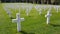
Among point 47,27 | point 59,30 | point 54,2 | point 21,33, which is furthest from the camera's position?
point 54,2

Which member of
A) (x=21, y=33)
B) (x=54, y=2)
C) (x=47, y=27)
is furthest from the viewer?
(x=54, y=2)

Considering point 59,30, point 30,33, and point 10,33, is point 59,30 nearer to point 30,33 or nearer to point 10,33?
point 30,33

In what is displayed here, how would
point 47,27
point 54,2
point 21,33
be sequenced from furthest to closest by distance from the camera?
point 54,2, point 47,27, point 21,33

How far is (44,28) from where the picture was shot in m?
8.62

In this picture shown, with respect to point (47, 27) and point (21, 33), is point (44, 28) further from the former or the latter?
point (21, 33)

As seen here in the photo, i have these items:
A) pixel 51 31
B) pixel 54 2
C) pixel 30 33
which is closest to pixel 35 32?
pixel 30 33

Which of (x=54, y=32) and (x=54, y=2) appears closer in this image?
(x=54, y=32)

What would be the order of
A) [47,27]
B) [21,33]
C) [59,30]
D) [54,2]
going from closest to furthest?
1. [21,33]
2. [59,30]
3. [47,27]
4. [54,2]

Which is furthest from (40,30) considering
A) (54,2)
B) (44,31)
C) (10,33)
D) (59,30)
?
(54,2)

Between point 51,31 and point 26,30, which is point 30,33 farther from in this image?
point 51,31

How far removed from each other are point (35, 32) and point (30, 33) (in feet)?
0.93

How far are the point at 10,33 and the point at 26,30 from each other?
92 cm

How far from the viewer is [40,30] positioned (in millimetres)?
8219

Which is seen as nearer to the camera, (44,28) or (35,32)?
(35,32)
